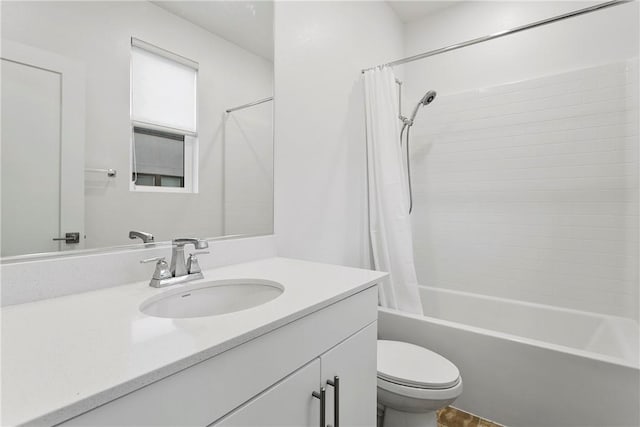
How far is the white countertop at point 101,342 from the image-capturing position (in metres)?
0.38

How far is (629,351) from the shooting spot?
149 centimetres

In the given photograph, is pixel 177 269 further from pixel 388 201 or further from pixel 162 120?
pixel 388 201

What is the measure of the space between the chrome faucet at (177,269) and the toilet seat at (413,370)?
2.76 ft

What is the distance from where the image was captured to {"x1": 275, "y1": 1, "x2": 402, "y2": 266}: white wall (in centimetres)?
148

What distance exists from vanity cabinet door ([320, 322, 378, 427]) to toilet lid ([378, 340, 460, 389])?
0.83 feet

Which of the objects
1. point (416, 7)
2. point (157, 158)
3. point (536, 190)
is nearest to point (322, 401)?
point (157, 158)

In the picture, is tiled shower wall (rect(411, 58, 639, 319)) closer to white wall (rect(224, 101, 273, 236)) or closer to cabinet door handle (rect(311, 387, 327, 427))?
white wall (rect(224, 101, 273, 236))

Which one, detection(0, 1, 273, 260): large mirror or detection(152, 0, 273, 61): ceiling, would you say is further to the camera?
detection(152, 0, 273, 61): ceiling

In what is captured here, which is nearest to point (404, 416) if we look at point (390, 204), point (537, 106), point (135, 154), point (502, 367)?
point (502, 367)

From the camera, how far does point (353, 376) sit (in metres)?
0.91

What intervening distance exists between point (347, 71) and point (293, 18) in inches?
20.9

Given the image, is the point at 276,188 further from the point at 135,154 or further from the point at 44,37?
the point at 44,37

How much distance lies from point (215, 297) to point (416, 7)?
2650 mm

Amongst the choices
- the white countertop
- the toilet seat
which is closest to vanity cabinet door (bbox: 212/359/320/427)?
the white countertop
